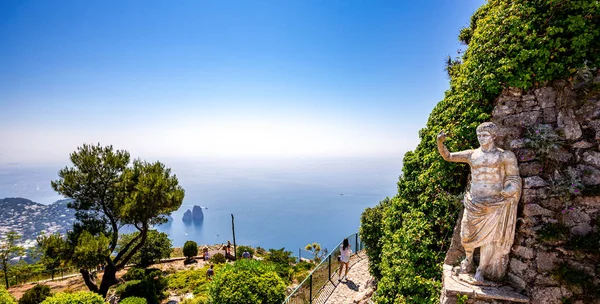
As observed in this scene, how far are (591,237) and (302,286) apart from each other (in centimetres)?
661

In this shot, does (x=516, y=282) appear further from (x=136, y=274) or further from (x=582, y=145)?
(x=136, y=274)

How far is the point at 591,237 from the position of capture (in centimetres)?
350

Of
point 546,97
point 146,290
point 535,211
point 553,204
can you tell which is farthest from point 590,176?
point 146,290

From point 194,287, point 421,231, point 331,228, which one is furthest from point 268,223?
point 421,231

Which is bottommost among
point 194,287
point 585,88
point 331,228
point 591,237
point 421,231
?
point 331,228

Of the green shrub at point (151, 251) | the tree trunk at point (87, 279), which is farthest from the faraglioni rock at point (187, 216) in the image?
the tree trunk at point (87, 279)

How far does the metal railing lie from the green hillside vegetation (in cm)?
245

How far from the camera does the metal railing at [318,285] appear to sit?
7.38 meters

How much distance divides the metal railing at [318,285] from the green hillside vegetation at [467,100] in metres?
2.45

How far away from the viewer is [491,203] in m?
3.60

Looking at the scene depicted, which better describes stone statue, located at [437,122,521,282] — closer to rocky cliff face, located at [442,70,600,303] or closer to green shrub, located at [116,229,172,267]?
rocky cliff face, located at [442,70,600,303]

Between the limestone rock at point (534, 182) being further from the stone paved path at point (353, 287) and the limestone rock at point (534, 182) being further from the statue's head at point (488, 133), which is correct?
the stone paved path at point (353, 287)

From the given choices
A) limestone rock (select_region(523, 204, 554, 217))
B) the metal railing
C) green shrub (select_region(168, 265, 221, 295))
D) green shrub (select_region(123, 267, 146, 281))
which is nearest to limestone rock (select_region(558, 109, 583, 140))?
limestone rock (select_region(523, 204, 554, 217))

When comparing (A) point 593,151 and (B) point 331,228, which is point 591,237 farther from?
(B) point 331,228
